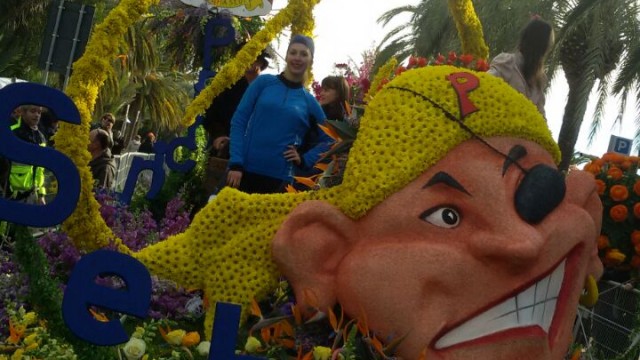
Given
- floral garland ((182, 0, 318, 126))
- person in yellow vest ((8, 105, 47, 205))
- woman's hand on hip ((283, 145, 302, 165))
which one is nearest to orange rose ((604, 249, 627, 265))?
woman's hand on hip ((283, 145, 302, 165))

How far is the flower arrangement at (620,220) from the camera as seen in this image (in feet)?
14.2

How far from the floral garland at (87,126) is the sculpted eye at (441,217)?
3.78 ft

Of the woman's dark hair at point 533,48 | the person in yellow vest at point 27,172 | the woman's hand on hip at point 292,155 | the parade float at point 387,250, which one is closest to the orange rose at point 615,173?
the woman's dark hair at point 533,48

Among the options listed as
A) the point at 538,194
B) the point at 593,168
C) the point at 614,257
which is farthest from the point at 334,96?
the point at 538,194

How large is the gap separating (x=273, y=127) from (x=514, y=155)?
1.29m

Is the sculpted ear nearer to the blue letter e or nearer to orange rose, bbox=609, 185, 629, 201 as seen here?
the blue letter e

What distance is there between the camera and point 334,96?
4809mm

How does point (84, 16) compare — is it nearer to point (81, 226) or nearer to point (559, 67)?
point (81, 226)

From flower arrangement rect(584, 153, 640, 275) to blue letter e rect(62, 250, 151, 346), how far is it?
2679mm

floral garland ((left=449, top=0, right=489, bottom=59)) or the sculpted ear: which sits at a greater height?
floral garland ((left=449, top=0, right=489, bottom=59))

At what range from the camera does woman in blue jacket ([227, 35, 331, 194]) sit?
4020 mm

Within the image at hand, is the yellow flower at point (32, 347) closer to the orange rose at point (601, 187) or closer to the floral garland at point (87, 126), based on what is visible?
the floral garland at point (87, 126)

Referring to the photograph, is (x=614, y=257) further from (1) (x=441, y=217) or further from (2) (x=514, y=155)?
(1) (x=441, y=217)

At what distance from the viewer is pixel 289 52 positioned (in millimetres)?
4070
